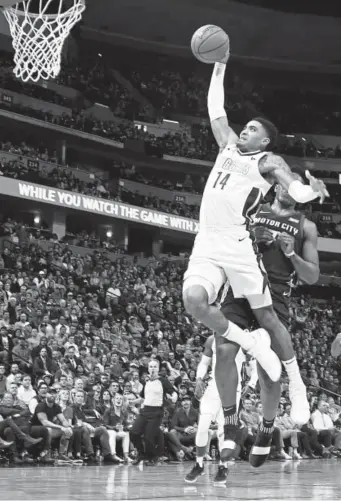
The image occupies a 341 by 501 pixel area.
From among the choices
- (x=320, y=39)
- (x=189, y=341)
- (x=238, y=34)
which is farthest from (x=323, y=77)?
(x=189, y=341)

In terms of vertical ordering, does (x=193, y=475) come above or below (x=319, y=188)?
below

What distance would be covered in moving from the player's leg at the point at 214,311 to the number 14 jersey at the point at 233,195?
0.32 metres

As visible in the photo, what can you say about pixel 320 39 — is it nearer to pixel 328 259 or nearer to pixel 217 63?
pixel 328 259

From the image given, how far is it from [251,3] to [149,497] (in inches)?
1435

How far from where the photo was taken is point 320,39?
40.5 metres

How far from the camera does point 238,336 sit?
6.38 m

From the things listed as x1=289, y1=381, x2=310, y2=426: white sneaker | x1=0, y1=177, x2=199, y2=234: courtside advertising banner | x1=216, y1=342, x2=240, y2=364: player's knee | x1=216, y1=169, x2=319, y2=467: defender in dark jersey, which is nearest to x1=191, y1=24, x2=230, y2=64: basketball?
x1=216, y1=169, x2=319, y2=467: defender in dark jersey

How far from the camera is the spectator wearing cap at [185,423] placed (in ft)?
49.9

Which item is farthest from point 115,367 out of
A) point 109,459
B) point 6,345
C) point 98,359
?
point 109,459

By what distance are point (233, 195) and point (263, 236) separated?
2.20 feet

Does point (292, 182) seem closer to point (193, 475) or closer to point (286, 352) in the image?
point (286, 352)

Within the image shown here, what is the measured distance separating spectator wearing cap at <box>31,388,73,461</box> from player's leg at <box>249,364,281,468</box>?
679 centimetres

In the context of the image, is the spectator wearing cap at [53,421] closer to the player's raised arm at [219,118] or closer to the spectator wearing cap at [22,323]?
the spectator wearing cap at [22,323]

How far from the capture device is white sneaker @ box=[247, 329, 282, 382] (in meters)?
6.43
